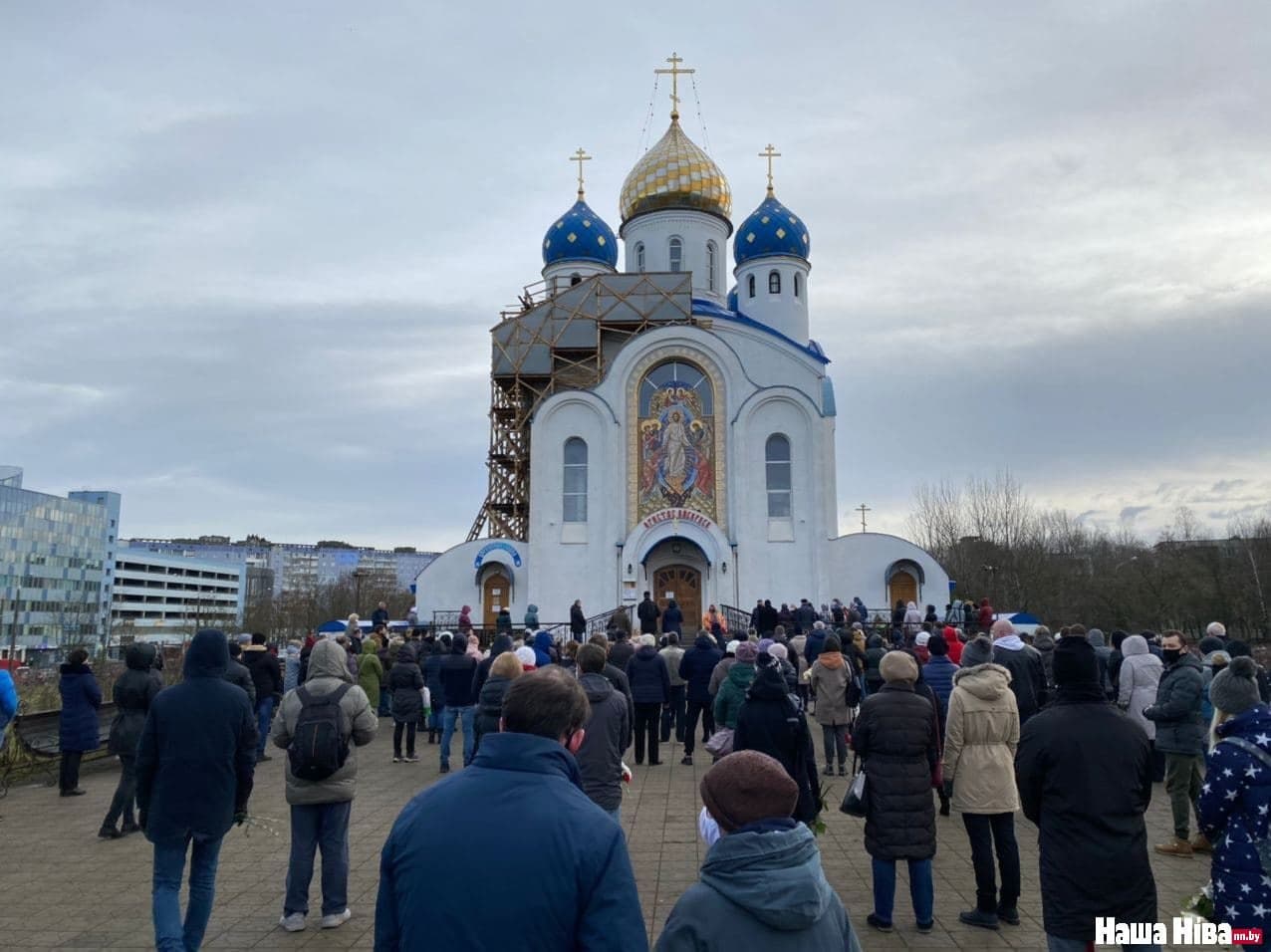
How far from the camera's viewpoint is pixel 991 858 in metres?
6.39

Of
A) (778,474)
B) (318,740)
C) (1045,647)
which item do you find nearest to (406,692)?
(318,740)

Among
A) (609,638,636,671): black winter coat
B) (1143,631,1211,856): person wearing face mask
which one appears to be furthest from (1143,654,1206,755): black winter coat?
(609,638,636,671): black winter coat

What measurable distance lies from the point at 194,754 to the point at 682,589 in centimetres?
2519

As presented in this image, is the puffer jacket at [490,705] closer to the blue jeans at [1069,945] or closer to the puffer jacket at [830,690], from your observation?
the blue jeans at [1069,945]

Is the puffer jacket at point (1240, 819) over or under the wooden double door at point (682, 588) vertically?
under

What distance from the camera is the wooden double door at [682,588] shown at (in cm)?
3022

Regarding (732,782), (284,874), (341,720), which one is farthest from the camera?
(284,874)

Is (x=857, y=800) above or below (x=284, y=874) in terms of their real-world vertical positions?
above

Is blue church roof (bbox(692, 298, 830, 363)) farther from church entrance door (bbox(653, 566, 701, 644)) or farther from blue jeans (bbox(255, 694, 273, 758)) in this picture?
blue jeans (bbox(255, 694, 273, 758))

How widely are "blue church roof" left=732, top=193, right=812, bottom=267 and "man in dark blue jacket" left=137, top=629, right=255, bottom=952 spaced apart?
108ft

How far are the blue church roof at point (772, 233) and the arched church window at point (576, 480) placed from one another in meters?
11.0

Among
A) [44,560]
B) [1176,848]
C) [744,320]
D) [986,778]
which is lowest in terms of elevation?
[1176,848]

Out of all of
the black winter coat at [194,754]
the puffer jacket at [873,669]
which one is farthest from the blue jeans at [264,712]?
the puffer jacket at [873,669]

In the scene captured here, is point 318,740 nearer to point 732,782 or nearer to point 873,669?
point 732,782
